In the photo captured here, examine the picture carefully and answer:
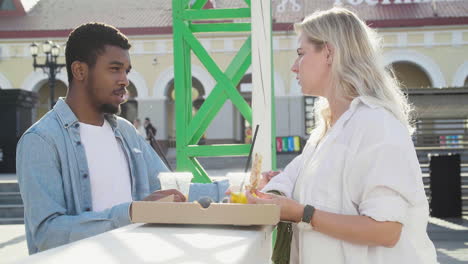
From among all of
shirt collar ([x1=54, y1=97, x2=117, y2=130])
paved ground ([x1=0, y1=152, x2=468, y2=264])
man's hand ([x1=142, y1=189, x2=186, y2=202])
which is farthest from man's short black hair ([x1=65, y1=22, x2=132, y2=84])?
paved ground ([x1=0, y1=152, x2=468, y2=264])

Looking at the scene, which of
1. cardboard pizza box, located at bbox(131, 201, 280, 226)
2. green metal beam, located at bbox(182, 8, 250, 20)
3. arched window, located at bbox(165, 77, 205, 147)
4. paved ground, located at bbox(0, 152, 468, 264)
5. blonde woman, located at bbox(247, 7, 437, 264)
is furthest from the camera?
arched window, located at bbox(165, 77, 205, 147)

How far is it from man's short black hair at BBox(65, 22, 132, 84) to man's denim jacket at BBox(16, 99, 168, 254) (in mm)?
200

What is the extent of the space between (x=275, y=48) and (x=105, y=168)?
19.3 meters

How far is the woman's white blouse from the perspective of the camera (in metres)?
1.53

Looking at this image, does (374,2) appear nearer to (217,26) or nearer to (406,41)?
(406,41)

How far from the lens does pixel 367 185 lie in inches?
60.9

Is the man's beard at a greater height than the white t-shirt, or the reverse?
the man's beard

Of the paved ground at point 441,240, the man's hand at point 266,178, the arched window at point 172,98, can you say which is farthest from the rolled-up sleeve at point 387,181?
the arched window at point 172,98

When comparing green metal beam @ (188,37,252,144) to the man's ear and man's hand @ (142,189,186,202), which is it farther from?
man's hand @ (142,189,186,202)

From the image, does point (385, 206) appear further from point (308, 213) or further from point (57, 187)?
point (57, 187)

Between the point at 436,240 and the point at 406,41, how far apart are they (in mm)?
15016

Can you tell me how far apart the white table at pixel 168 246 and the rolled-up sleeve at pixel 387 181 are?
1.06 feet

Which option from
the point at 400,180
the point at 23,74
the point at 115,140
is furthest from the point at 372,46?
the point at 23,74

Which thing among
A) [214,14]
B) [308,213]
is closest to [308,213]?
[308,213]
